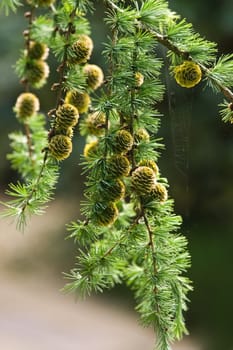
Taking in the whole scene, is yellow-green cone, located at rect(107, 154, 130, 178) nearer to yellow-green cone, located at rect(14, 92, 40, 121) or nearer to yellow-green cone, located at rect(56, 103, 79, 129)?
yellow-green cone, located at rect(56, 103, 79, 129)

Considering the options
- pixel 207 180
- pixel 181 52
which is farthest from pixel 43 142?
pixel 207 180

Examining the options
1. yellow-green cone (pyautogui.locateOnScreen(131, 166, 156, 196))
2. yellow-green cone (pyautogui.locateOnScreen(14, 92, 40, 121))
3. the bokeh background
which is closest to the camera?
yellow-green cone (pyautogui.locateOnScreen(131, 166, 156, 196))

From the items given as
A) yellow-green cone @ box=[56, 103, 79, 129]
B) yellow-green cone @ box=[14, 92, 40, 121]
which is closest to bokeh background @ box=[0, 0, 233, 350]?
yellow-green cone @ box=[14, 92, 40, 121]

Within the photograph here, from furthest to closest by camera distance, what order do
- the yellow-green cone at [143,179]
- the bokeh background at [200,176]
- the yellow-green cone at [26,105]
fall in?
the bokeh background at [200,176]
the yellow-green cone at [26,105]
the yellow-green cone at [143,179]

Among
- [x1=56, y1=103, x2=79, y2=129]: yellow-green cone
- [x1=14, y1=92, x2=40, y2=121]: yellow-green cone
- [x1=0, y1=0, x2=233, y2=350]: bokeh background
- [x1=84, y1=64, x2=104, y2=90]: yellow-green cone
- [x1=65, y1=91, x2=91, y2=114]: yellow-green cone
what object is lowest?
[x1=56, y1=103, x2=79, y2=129]: yellow-green cone

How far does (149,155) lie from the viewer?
1.61ft

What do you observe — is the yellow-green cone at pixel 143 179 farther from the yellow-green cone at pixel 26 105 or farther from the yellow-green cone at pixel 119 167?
the yellow-green cone at pixel 26 105

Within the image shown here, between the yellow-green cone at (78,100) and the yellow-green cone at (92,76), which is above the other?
the yellow-green cone at (92,76)

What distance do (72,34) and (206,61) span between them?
0.35 ft

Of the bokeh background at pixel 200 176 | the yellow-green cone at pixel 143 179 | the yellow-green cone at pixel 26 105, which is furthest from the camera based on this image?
the bokeh background at pixel 200 176

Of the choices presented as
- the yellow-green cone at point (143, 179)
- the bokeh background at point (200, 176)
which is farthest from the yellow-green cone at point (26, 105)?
the bokeh background at point (200, 176)

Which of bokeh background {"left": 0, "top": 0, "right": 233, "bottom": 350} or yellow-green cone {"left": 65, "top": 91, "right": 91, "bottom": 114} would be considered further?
bokeh background {"left": 0, "top": 0, "right": 233, "bottom": 350}

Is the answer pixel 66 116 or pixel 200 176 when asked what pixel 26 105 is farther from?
pixel 200 176

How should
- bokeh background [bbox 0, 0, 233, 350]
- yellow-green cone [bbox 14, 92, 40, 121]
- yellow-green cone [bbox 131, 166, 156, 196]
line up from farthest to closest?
bokeh background [bbox 0, 0, 233, 350]
yellow-green cone [bbox 14, 92, 40, 121]
yellow-green cone [bbox 131, 166, 156, 196]
